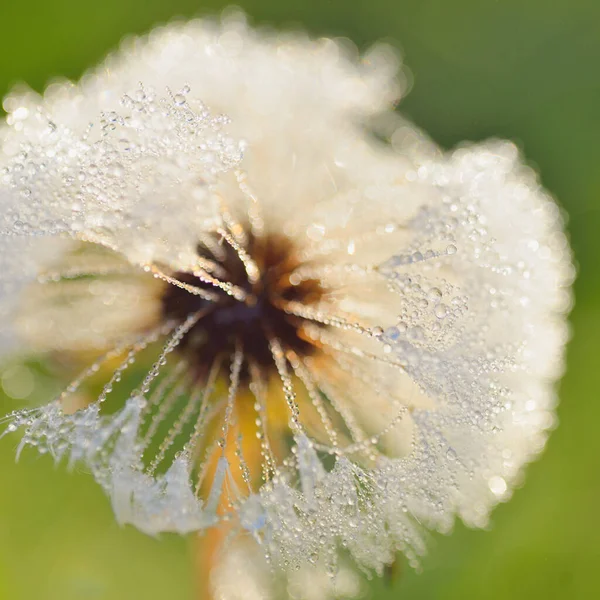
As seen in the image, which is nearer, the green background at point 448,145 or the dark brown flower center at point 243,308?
the dark brown flower center at point 243,308

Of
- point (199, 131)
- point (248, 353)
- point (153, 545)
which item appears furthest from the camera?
point (153, 545)

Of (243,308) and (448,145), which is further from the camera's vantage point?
(448,145)

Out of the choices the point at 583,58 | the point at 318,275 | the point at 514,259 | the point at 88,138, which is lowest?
the point at 514,259

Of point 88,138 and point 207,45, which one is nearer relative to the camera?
point 88,138

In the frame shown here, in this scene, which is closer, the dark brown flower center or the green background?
the dark brown flower center

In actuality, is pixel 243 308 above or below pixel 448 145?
below

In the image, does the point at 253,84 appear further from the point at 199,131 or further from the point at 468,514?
the point at 468,514

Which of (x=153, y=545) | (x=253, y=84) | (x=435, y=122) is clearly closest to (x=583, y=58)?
(x=435, y=122)

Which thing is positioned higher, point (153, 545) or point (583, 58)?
point (583, 58)
